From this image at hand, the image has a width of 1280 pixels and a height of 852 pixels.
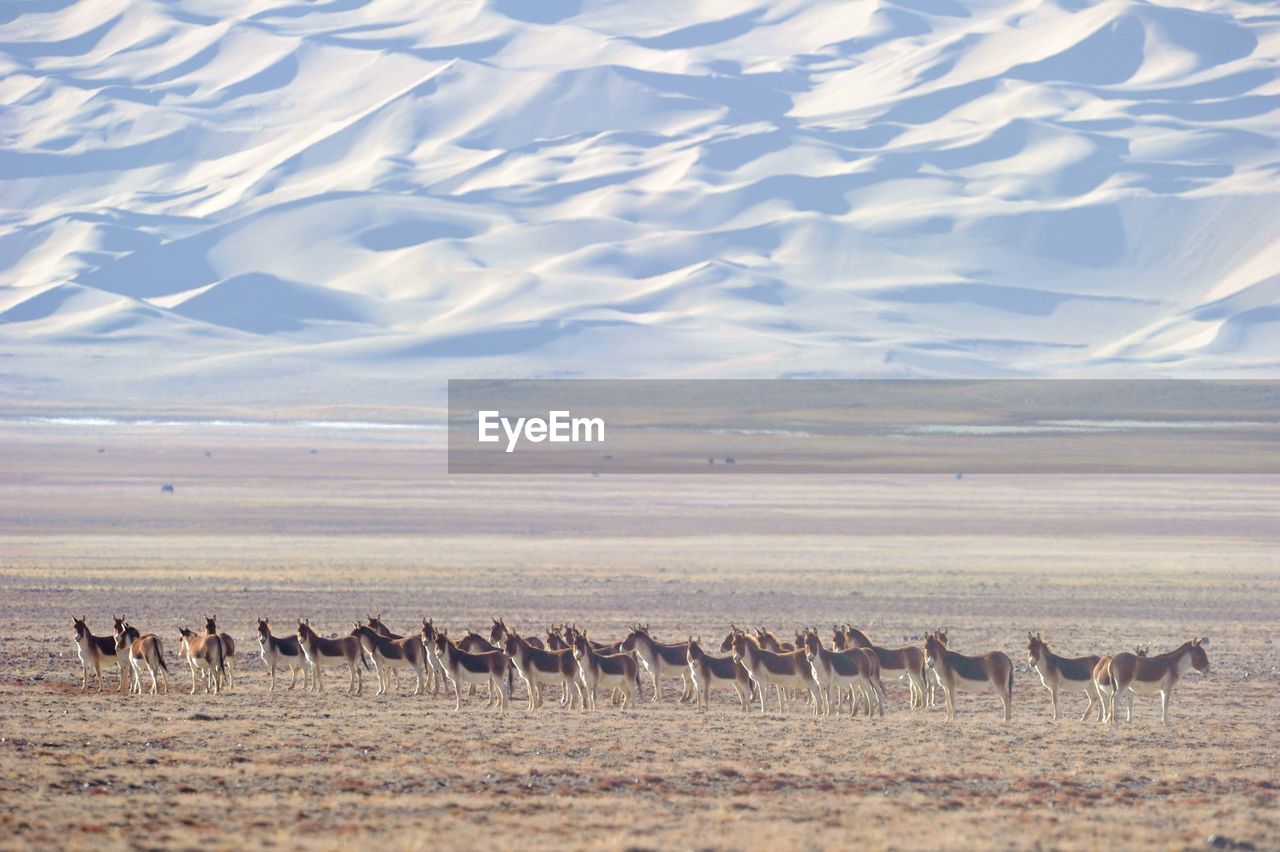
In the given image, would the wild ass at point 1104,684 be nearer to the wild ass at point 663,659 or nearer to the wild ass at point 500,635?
the wild ass at point 663,659

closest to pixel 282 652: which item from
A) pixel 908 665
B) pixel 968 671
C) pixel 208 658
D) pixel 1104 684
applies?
pixel 208 658

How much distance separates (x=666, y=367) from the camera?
14125 cm

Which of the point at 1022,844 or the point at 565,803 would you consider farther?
the point at 565,803

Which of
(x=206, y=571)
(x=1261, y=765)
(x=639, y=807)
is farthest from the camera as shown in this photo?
(x=206, y=571)

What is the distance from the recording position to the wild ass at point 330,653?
1886cm

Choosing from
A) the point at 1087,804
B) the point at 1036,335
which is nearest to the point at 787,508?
the point at 1087,804

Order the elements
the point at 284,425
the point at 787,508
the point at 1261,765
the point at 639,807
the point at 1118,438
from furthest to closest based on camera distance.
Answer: the point at 284,425, the point at 1118,438, the point at 787,508, the point at 1261,765, the point at 639,807

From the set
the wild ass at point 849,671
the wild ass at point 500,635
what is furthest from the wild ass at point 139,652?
the wild ass at point 849,671

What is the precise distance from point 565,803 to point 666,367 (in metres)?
128

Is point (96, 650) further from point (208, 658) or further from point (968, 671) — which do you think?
point (968, 671)

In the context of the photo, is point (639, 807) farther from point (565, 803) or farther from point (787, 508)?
point (787, 508)

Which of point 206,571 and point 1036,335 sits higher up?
point 1036,335

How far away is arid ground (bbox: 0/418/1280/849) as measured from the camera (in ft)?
42.0

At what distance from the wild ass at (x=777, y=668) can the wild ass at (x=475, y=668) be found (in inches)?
87.5
